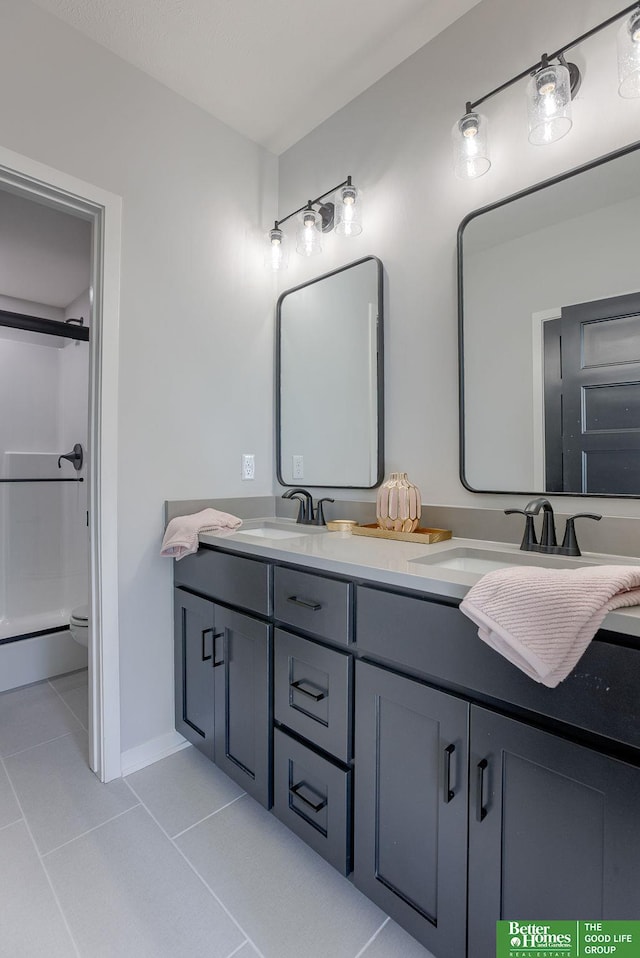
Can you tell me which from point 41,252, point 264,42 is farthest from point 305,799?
point 41,252

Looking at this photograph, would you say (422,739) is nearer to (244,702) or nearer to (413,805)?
(413,805)

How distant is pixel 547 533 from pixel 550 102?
1.17m

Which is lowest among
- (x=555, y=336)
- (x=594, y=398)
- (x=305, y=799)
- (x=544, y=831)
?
(x=305, y=799)

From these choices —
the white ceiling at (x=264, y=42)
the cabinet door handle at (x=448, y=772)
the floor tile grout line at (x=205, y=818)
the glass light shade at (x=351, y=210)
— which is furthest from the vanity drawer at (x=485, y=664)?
the white ceiling at (x=264, y=42)

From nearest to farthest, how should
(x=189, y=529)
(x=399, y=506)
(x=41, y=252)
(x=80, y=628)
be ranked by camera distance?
(x=399, y=506) < (x=189, y=529) < (x=80, y=628) < (x=41, y=252)

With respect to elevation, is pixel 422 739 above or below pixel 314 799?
above

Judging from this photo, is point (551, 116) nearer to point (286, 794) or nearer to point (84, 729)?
point (286, 794)

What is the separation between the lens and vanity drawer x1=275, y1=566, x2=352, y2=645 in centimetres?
118

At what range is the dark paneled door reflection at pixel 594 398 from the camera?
3.97ft

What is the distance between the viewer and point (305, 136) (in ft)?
6.86

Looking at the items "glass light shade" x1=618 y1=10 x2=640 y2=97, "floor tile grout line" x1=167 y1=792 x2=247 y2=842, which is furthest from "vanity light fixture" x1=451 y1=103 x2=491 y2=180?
"floor tile grout line" x1=167 y1=792 x2=247 y2=842

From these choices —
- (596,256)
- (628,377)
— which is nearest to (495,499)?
(628,377)

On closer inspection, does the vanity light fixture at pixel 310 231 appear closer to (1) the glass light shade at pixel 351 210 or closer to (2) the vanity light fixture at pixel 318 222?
(2) the vanity light fixture at pixel 318 222

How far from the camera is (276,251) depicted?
6.84 ft
